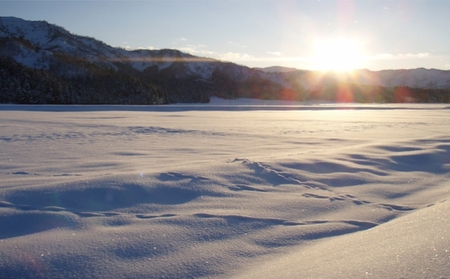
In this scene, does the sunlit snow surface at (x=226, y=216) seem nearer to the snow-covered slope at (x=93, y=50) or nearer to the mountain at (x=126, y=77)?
the mountain at (x=126, y=77)

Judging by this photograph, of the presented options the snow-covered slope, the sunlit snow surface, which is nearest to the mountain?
the snow-covered slope

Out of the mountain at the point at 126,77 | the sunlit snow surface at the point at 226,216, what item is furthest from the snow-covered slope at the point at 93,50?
the sunlit snow surface at the point at 226,216

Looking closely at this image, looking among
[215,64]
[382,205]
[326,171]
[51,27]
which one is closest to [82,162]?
→ [326,171]

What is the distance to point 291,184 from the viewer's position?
3.04 meters

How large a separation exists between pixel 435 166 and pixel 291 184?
197 centimetres

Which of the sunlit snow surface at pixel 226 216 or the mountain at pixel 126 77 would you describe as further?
the mountain at pixel 126 77

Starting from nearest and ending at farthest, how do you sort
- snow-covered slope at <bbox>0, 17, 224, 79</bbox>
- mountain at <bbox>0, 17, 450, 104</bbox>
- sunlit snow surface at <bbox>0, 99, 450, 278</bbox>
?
sunlit snow surface at <bbox>0, 99, 450, 278</bbox>, mountain at <bbox>0, 17, 450, 104</bbox>, snow-covered slope at <bbox>0, 17, 224, 79</bbox>

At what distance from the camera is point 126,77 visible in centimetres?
3006

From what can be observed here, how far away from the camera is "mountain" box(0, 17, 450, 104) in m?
24.4

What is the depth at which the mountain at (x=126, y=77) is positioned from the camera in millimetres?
24438

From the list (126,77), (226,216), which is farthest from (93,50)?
(226,216)

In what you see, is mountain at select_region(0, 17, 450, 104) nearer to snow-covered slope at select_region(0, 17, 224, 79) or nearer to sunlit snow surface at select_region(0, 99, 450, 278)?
snow-covered slope at select_region(0, 17, 224, 79)

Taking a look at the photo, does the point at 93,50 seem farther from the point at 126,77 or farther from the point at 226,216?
the point at 226,216

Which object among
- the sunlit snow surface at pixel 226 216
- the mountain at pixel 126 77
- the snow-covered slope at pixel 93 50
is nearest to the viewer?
the sunlit snow surface at pixel 226 216
